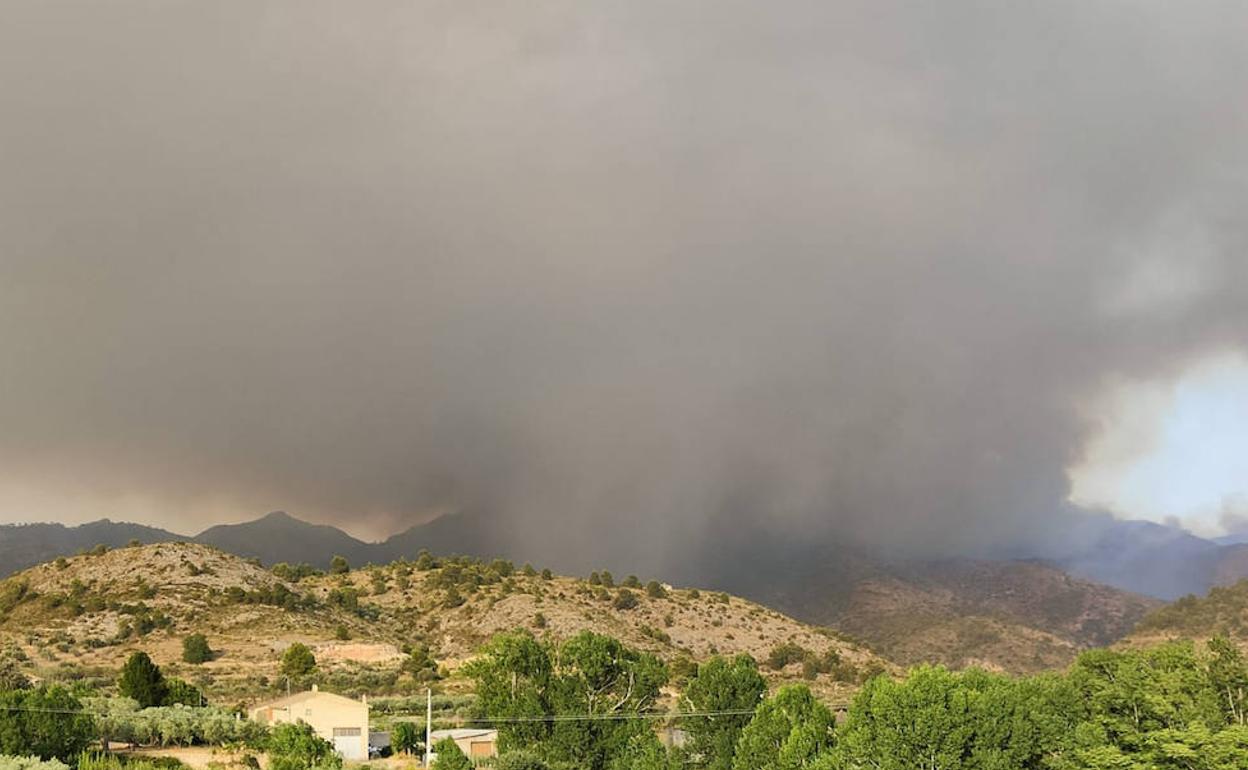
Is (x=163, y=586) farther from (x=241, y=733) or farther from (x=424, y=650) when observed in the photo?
(x=241, y=733)

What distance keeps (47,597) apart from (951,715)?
11832 centimetres

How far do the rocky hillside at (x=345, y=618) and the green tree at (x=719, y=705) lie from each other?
1680 inches

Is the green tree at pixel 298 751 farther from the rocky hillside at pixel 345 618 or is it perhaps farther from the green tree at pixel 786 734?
the rocky hillside at pixel 345 618

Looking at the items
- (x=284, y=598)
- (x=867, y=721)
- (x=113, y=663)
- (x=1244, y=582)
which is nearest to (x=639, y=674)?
(x=867, y=721)

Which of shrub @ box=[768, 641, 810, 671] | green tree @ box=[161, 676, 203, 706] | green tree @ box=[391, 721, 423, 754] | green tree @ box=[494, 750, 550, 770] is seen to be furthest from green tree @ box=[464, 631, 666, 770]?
shrub @ box=[768, 641, 810, 671]

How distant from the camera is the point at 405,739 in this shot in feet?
218

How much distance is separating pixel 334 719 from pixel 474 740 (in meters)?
11.3

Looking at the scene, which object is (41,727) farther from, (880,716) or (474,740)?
(880,716)

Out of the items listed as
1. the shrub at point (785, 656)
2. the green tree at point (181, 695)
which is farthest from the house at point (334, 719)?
the shrub at point (785, 656)

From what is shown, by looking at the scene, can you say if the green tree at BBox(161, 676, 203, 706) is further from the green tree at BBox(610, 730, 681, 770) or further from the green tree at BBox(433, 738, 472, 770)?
the green tree at BBox(610, 730, 681, 770)

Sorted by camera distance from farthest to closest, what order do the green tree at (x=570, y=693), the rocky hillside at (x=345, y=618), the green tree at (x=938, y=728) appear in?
the rocky hillside at (x=345, y=618) → the green tree at (x=570, y=693) → the green tree at (x=938, y=728)

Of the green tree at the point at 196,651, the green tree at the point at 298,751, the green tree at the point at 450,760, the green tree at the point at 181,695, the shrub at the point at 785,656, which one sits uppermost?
the green tree at the point at 196,651

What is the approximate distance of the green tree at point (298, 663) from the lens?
92750 mm

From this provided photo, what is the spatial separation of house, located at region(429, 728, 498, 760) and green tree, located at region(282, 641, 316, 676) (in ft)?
88.7
